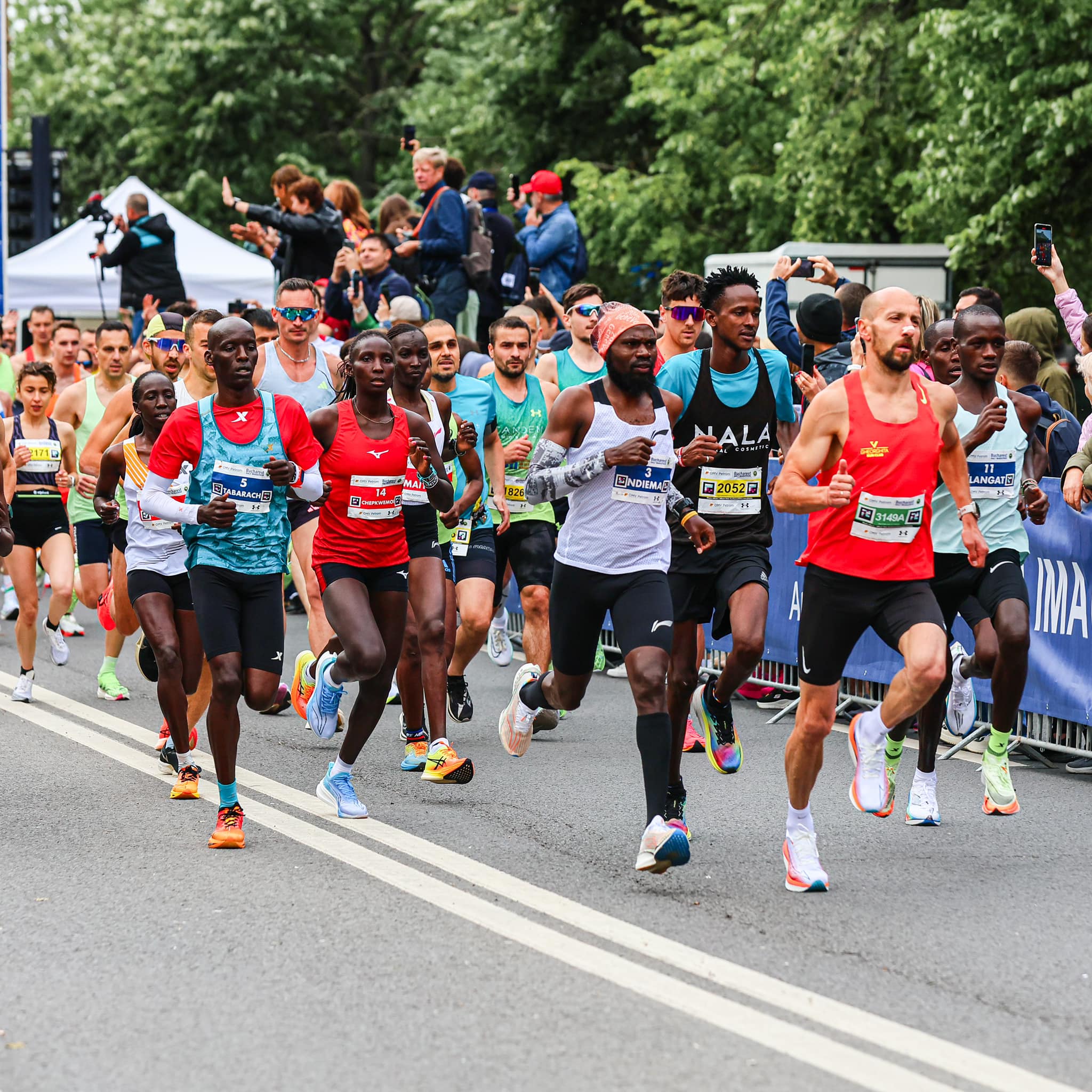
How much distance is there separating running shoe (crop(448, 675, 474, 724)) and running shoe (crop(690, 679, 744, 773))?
106 inches

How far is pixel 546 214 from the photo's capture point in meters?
15.9

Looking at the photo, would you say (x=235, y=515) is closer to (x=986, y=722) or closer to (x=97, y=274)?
(x=986, y=722)

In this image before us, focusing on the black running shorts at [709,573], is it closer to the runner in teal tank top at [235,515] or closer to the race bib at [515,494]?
the runner in teal tank top at [235,515]

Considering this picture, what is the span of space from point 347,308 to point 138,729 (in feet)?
21.5

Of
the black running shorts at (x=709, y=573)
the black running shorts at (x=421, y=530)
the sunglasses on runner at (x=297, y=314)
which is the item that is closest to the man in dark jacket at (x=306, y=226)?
the sunglasses on runner at (x=297, y=314)

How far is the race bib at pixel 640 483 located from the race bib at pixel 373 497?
4.20 feet

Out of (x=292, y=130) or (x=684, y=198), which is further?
(x=292, y=130)

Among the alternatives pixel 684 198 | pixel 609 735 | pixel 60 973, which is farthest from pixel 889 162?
pixel 60 973

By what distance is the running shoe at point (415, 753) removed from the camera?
888 cm

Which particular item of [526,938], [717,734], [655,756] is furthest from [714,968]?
[717,734]

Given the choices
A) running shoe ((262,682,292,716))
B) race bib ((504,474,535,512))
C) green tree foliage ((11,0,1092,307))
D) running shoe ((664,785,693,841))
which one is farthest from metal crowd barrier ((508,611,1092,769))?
green tree foliage ((11,0,1092,307))

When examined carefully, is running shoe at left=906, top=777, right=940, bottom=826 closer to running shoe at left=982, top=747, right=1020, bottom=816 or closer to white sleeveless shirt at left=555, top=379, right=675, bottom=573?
running shoe at left=982, top=747, right=1020, bottom=816

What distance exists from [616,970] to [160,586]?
3.88 m

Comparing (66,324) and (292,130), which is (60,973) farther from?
(292,130)
